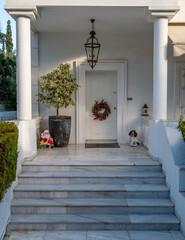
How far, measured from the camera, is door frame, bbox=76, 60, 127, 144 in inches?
333

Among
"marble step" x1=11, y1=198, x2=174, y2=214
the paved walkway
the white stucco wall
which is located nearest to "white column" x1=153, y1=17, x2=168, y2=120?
the paved walkway

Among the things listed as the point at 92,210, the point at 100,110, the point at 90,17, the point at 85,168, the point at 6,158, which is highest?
the point at 90,17

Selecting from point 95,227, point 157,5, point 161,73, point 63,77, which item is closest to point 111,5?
point 157,5

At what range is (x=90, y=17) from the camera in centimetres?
670

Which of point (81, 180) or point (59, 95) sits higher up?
point (59, 95)

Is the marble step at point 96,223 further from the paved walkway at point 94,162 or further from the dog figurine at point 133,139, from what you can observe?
the dog figurine at point 133,139

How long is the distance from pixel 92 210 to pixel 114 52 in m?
5.17

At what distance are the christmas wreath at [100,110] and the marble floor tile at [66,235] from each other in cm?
480

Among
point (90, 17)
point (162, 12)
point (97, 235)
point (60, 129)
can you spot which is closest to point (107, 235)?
point (97, 235)

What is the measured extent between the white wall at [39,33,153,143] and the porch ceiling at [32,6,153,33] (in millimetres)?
327

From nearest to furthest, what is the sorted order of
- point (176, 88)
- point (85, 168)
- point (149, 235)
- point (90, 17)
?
point (149, 235) → point (85, 168) → point (90, 17) → point (176, 88)

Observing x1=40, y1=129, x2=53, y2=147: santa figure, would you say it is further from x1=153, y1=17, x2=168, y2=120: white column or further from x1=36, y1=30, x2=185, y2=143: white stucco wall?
x1=153, y1=17, x2=168, y2=120: white column

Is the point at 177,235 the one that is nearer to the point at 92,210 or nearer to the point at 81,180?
the point at 92,210

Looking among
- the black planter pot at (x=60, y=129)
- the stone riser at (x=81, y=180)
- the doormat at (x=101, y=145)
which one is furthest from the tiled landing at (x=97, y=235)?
the doormat at (x=101, y=145)
